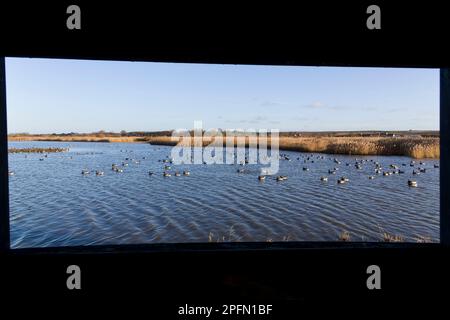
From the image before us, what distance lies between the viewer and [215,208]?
13.4 m

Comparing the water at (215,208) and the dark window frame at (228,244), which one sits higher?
the dark window frame at (228,244)

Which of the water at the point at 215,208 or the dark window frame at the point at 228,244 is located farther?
the water at the point at 215,208

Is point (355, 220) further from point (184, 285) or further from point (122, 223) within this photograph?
point (184, 285)

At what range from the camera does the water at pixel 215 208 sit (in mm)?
10148

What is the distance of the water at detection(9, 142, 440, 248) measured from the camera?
33.3ft

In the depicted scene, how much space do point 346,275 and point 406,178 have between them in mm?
19223

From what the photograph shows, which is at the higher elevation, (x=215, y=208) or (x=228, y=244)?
(x=228, y=244)

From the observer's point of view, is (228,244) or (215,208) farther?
(215,208)

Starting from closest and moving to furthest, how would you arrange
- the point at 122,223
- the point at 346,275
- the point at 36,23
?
1. the point at 36,23
2. the point at 346,275
3. the point at 122,223

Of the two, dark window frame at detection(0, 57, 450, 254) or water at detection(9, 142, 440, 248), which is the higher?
dark window frame at detection(0, 57, 450, 254)

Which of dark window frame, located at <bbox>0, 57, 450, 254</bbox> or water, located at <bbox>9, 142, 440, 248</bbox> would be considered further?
water, located at <bbox>9, 142, 440, 248</bbox>

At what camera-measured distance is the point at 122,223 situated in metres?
11.4
